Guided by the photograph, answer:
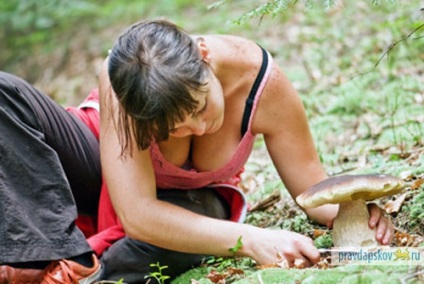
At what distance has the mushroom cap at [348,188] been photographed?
2.33 m

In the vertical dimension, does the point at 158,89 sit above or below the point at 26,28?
above

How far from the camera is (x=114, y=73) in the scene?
243 cm

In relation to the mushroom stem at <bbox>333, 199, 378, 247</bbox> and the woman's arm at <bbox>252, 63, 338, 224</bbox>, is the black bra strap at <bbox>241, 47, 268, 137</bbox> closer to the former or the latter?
the woman's arm at <bbox>252, 63, 338, 224</bbox>

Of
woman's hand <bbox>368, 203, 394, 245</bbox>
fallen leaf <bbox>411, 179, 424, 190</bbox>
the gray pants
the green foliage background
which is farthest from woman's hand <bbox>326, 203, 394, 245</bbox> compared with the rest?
the gray pants

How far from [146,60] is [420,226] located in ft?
4.40

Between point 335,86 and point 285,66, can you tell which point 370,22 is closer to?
point 285,66

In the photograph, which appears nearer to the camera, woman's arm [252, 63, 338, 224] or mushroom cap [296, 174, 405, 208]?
mushroom cap [296, 174, 405, 208]

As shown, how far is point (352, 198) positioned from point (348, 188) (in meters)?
0.19

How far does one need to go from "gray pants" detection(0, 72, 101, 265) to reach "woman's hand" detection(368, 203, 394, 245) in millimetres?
1268

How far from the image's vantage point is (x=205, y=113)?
2445mm

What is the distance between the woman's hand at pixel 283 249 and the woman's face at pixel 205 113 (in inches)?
19.9

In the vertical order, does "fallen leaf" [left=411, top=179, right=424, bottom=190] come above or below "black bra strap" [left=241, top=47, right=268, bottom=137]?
below

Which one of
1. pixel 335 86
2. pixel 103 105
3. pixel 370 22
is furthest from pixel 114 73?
pixel 370 22

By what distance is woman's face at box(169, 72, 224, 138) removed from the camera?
2385mm
